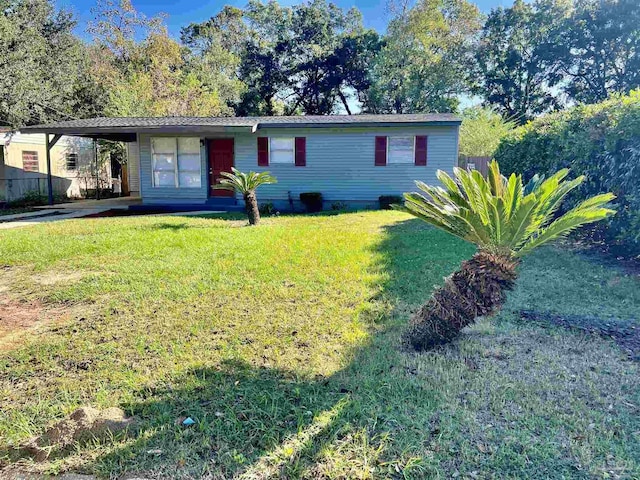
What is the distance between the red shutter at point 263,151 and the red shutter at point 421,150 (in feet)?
16.3

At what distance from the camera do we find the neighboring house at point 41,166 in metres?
16.8

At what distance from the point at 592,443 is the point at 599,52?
30.0 meters

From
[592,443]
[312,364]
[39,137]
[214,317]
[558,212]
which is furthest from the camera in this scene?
[39,137]

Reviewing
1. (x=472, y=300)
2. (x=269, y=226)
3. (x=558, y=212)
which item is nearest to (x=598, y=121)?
(x=558, y=212)

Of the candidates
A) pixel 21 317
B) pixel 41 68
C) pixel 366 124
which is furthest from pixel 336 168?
pixel 41 68

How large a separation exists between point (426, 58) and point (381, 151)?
15.5 meters

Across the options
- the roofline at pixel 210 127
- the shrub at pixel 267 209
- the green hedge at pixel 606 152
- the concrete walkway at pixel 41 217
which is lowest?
the concrete walkway at pixel 41 217

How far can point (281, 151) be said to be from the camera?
1490cm

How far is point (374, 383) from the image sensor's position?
3.12 m

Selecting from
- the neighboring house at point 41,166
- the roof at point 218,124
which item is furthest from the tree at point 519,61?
the neighboring house at point 41,166

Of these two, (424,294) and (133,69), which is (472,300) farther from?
(133,69)

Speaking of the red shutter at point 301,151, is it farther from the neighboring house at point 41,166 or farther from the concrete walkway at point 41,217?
the neighboring house at point 41,166

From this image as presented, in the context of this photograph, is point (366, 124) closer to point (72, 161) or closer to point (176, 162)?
point (176, 162)

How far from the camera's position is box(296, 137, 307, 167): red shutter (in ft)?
48.4
